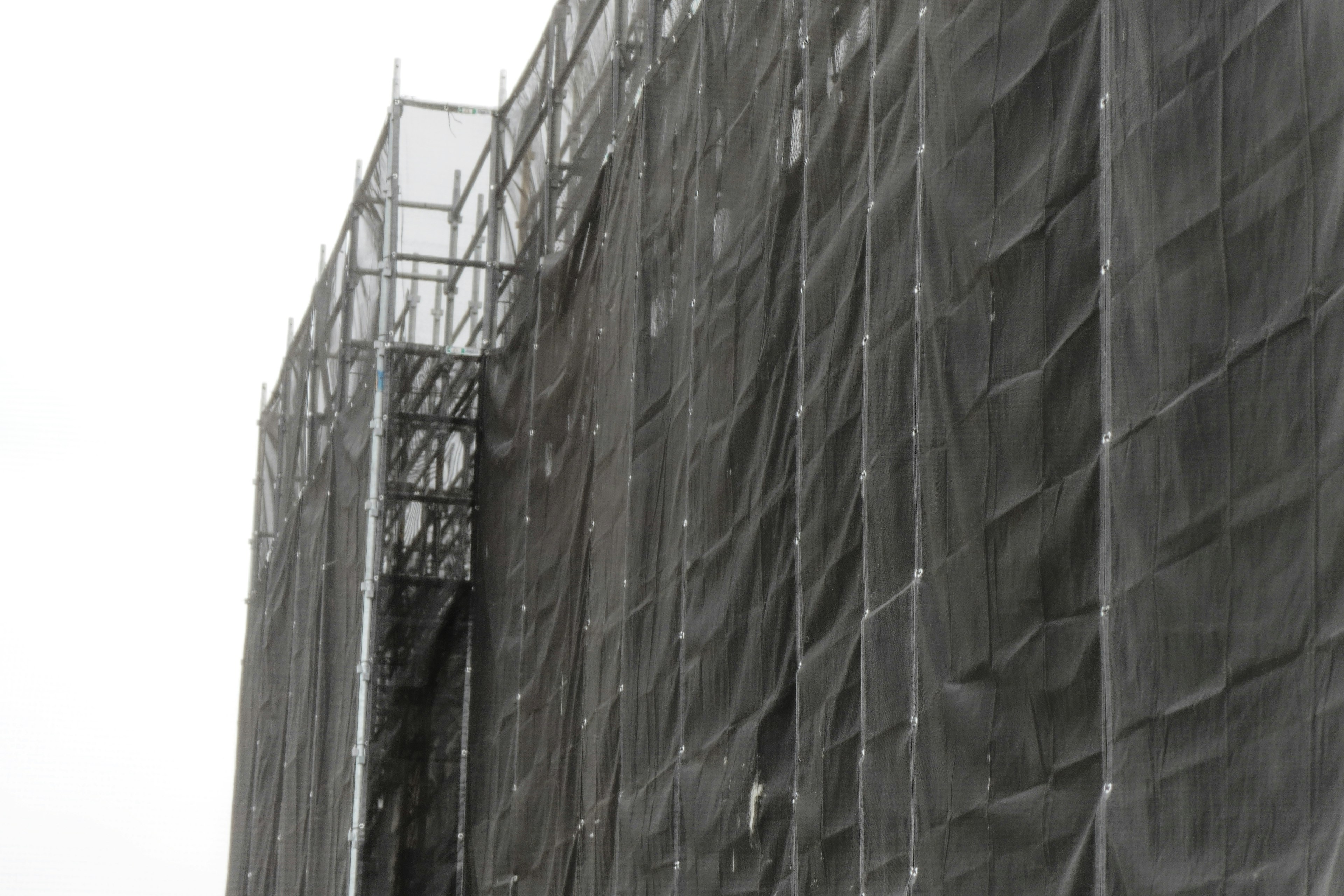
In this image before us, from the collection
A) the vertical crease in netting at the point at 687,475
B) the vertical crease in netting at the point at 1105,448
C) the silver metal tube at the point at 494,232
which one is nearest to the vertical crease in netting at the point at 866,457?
the vertical crease in netting at the point at 1105,448

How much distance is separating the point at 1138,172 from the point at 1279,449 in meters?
1.56

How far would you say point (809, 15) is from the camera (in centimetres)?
1252

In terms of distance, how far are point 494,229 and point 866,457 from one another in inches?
429

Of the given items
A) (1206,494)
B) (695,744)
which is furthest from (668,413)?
(1206,494)

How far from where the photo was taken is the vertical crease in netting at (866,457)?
407 inches

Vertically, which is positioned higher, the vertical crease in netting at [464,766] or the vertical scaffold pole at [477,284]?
the vertical scaffold pole at [477,284]

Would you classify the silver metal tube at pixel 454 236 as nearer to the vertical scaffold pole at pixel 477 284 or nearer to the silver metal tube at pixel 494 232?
the vertical scaffold pole at pixel 477 284

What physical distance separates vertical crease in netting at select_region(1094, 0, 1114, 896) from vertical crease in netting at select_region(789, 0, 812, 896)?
3.25 m

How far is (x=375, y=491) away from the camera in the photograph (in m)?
22.2

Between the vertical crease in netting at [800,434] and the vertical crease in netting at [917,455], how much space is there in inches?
56.9

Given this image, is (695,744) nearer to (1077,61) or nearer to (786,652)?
(786,652)

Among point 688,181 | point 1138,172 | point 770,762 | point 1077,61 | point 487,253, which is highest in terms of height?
point 487,253

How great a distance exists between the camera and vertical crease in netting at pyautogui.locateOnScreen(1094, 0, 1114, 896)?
8.02 meters

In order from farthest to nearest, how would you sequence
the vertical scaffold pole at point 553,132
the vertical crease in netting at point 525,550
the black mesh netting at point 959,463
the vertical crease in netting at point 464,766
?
the vertical crease in netting at point 464,766, the vertical scaffold pole at point 553,132, the vertical crease in netting at point 525,550, the black mesh netting at point 959,463
